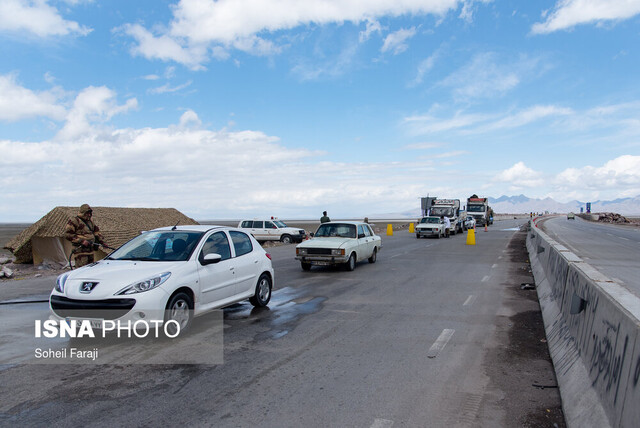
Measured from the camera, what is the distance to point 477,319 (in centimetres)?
802

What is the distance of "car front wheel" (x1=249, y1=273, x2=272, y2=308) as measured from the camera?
8555mm

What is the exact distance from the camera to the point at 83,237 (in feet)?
34.8

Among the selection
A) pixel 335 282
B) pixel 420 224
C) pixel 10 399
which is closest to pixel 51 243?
pixel 335 282

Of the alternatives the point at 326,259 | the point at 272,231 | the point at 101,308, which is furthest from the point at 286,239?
the point at 101,308

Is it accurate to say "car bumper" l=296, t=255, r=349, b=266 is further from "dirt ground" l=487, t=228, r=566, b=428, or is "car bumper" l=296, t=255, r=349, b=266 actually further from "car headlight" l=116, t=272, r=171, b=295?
"car headlight" l=116, t=272, r=171, b=295

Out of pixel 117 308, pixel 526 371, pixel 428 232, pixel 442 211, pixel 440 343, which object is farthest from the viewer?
pixel 442 211

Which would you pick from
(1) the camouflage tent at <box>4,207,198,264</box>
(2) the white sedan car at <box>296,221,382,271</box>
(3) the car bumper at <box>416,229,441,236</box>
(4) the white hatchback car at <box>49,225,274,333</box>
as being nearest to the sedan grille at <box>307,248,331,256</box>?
(2) the white sedan car at <box>296,221,382,271</box>

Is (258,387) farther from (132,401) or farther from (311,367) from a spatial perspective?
(132,401)

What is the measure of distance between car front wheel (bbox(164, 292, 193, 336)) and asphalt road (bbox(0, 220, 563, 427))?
0.92 feet

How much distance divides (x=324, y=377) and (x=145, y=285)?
267 cm

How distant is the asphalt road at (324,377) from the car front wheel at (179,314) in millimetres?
281

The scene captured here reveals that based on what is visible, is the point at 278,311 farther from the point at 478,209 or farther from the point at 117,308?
the point at 478,209

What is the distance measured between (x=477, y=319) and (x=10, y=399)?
6.57m

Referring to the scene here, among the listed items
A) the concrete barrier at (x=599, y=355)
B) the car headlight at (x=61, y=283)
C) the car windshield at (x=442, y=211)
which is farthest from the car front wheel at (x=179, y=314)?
the car windshield at (x=442, y=211)
